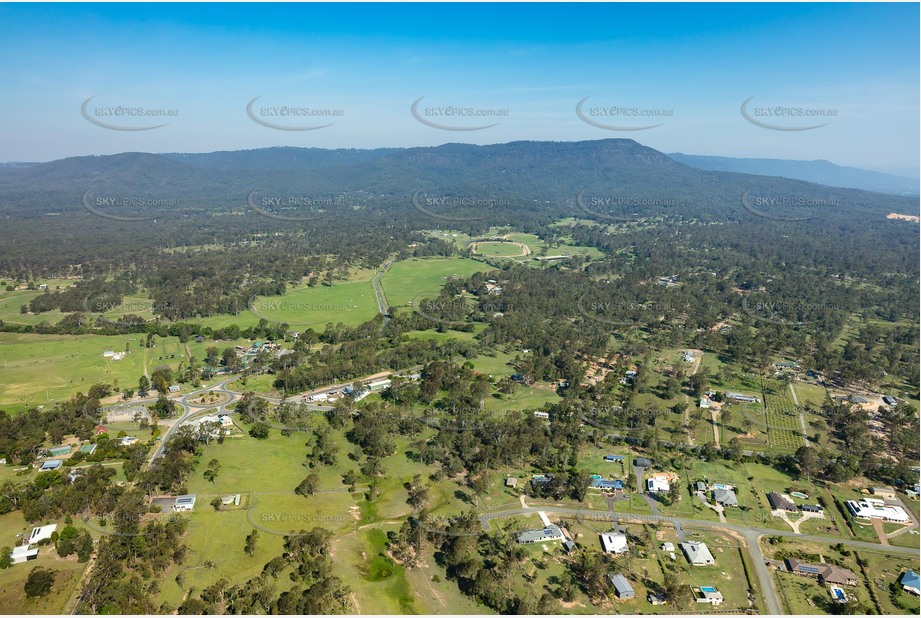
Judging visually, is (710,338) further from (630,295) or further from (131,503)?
(131,503)

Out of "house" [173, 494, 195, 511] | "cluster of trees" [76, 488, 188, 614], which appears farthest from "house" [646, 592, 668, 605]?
"house" [173, 494, 195, 511]

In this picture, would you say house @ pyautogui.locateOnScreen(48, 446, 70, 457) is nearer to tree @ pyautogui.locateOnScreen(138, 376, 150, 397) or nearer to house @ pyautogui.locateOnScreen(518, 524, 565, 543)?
tree @ pyautogui.locateOnScreen(138, 376, 150, 397)

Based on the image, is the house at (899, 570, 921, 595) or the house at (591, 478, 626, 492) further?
the house at (591, 478, 626, 492)

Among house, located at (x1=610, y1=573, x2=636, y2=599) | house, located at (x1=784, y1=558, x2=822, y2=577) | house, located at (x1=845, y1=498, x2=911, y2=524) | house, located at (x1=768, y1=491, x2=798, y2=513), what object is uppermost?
house, located at (x1=610, y1=573, x2=636, y2=599)

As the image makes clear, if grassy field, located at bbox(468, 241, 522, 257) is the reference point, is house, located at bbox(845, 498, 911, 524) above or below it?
below

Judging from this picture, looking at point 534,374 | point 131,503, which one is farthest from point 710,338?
point 131,503

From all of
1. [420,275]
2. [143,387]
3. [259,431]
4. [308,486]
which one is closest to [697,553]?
[308,486]

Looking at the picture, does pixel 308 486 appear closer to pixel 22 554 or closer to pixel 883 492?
pixel 22 554

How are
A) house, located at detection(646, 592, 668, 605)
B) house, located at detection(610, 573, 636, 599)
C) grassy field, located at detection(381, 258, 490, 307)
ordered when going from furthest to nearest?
1. grassy field, located at detection(381, 258, 490, 307)
2. house, located at detection(610, 573, 636, 599)
3. house, located at detection(646, 592, 668, 605)
